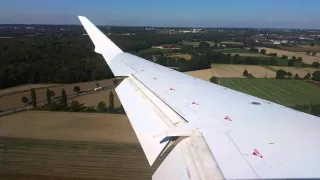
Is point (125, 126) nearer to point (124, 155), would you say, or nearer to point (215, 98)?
point (124, 155)

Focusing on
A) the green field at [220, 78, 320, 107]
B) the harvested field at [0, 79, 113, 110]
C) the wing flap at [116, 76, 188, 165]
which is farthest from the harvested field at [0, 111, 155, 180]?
the green field at [220, 78, 320, 107]

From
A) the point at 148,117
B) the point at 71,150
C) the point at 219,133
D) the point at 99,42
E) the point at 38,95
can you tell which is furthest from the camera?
the point at 38,95

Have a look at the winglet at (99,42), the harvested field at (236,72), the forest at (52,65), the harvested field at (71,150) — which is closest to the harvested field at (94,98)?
the forest at (52,65)

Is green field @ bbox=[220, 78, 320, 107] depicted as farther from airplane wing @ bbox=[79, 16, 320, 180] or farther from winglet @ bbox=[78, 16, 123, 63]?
airplane wing @ bbox=[79, 16, 320, 180]

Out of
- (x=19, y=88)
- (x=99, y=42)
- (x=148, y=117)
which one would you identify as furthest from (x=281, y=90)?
(x=19, y=88)

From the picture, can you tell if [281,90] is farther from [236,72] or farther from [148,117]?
[148,117]

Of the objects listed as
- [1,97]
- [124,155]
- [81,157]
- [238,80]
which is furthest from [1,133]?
[238,80]
